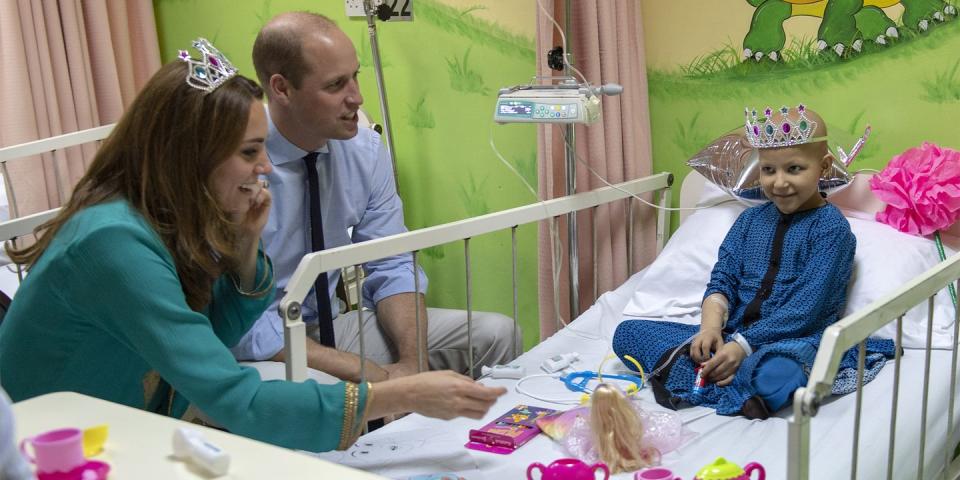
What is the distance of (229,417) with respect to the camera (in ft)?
4.57

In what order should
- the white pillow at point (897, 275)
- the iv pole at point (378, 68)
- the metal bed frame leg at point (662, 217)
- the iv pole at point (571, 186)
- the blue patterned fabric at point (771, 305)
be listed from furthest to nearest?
the iv pole at point (378, 68)
the metal bed frame leg at point (662, 217)
the iv pole at point (571, 186)
the white pillow at point (897, 275)
the blue patterned fabric at point (771, 305)

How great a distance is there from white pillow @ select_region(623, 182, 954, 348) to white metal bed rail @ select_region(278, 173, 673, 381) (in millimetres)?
173

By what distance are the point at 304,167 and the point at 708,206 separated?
1.13 metres

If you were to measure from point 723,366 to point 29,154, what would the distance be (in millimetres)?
2145

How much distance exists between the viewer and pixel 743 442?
1.83m

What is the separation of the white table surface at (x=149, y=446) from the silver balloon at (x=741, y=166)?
1704 millimetres

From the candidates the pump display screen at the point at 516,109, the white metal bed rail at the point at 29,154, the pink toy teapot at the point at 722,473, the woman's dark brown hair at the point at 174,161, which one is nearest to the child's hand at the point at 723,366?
the pink toy teapot at the point at 722,473

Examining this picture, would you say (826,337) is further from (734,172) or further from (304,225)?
(304,225)

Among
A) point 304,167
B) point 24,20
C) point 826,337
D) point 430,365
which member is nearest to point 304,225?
point 304,167

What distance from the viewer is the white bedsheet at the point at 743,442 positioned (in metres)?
1.73

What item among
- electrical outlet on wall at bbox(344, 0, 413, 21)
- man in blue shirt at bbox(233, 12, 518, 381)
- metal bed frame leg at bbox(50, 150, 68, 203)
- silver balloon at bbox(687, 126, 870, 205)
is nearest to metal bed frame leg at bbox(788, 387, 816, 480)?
man in blue shirt at bbox(233, 12, 518, 381)

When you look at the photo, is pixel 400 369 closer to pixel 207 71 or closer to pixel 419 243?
pixel 419 243

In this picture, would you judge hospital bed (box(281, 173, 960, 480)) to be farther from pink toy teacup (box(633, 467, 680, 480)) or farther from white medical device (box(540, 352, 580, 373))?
pink toy teacup (box(633, 467, 680, 480))

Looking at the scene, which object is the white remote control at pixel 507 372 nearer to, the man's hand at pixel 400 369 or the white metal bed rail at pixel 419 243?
the white metal bed rail at pixel 419 243
